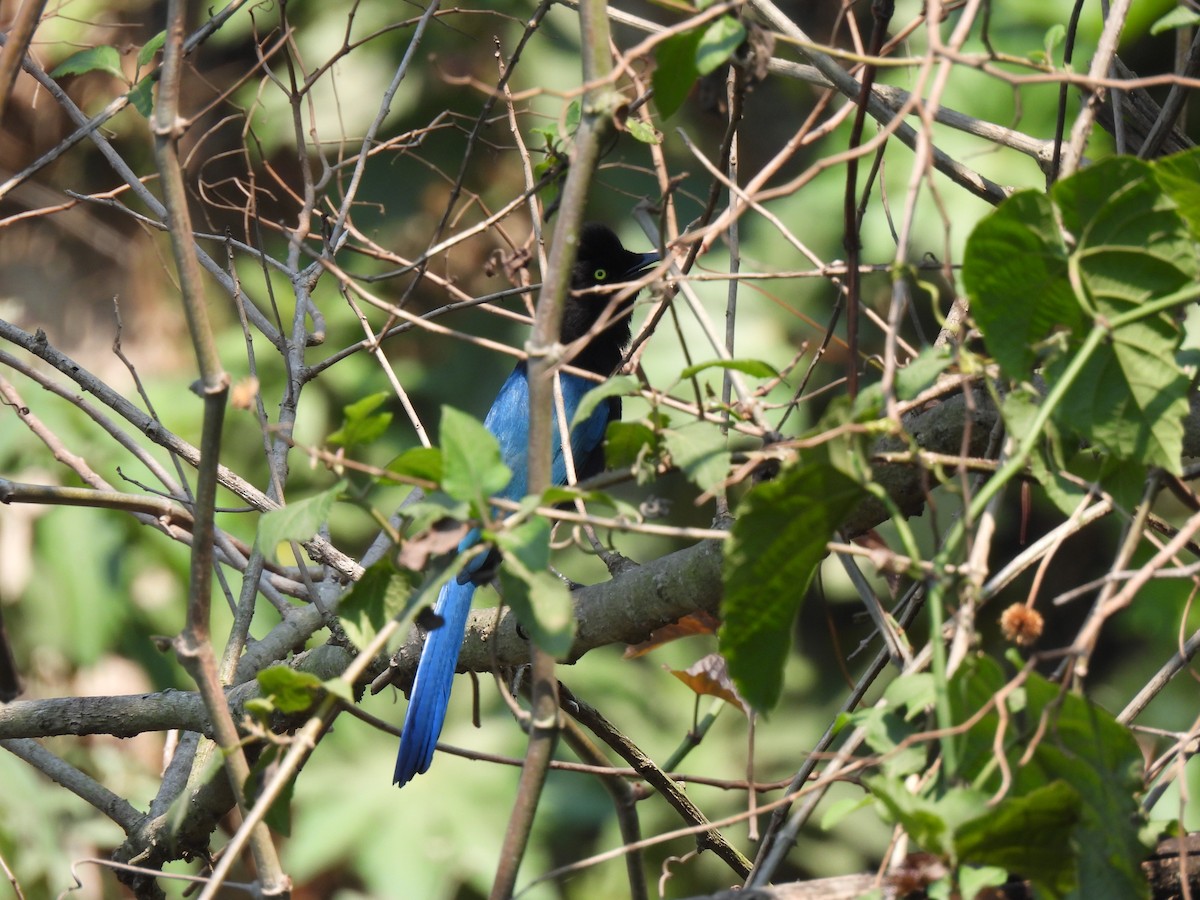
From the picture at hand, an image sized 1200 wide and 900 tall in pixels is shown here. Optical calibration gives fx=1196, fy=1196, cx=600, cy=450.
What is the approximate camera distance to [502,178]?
6715 mm

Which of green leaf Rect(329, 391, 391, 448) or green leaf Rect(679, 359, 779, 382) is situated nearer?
green leaf Rect(329, 391, 391, 448)

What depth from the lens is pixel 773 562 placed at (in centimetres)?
142

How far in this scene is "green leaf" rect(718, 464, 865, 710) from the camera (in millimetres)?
1384

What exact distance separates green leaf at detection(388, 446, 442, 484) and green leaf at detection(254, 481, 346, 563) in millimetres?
90

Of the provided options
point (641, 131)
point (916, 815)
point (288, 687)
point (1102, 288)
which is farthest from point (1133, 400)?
point (641, 131)

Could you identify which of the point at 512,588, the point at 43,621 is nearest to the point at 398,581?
the point at 512,588

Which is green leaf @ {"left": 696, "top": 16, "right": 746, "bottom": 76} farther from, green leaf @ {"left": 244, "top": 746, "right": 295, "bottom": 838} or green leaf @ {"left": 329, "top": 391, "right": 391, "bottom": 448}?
green leaf @ {"left": 244, "top": 746, "right": 295, "bottom": 838}

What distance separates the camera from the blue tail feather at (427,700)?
310 centimetres

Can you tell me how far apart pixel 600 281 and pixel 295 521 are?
3291 mm

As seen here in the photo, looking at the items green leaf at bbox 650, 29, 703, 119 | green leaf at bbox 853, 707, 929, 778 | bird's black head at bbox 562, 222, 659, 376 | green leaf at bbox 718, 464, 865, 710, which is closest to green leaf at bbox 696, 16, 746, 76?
green leaf at bbox 650, 29, 703, 119

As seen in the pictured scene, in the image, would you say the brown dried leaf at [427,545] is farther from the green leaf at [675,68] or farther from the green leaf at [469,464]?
the green leaf at [675,68]

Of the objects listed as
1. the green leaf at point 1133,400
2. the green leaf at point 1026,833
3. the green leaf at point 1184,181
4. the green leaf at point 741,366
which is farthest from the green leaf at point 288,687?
the green leaf at point 1184,181

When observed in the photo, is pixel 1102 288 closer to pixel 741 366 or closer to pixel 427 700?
pixel 741 366

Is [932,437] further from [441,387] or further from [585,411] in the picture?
[441,387]
